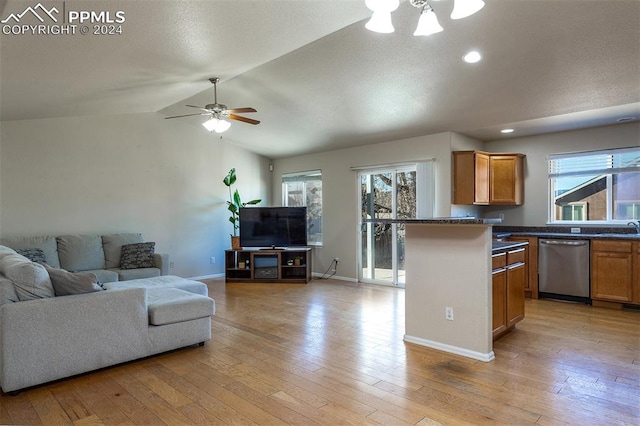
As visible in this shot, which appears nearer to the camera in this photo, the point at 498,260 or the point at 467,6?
the point at 467,6

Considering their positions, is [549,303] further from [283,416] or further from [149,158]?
[149,158]

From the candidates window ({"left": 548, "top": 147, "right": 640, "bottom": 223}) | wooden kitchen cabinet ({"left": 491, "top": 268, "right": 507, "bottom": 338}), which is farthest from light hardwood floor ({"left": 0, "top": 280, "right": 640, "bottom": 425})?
window ({"left": 548, "top": 147, "right": 640, "bottom": 223})

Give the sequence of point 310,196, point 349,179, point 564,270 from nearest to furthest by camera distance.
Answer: point 564,270, point 349,179, point 310,196

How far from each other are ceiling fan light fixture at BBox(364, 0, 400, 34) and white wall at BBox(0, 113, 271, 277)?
16.4 ft

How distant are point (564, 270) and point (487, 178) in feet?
5.30

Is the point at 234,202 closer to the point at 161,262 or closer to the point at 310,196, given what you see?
the point at 310,196

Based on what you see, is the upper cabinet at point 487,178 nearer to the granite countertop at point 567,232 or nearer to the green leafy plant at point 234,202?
the granite countertop at point 567,232

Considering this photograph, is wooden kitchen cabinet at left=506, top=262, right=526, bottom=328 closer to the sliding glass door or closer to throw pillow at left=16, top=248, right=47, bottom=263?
the sliding glass door

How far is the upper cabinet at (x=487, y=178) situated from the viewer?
5.40 meters

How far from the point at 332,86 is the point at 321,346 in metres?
2.90

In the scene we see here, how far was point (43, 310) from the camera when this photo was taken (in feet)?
8.59

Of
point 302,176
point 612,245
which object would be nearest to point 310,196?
point 302,176

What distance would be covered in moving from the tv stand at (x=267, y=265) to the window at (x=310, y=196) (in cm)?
66

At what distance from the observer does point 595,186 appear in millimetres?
5344
